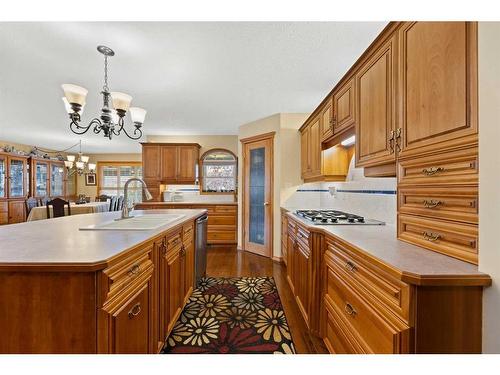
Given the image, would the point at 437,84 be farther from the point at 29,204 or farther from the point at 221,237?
the point at 29,204

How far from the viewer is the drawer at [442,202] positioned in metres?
0.90

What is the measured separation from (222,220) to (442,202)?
4.15m

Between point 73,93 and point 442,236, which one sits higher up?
point 73,93

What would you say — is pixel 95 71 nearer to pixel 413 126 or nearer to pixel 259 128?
pixel 259 128

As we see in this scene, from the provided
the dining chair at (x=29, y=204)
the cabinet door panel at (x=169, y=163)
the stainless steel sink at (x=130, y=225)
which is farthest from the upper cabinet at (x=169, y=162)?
the stainless steel sink at (x=130, y=225)

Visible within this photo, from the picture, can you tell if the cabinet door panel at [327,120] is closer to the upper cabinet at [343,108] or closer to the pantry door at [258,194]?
the upper cabinet at [343,108]

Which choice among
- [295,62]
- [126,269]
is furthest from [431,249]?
[295,62]

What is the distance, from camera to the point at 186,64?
238 centimetres

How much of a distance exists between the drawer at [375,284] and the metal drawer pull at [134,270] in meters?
1.10

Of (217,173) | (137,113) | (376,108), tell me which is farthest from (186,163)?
(376,108)

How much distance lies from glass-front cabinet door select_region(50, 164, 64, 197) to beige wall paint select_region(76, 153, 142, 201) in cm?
57

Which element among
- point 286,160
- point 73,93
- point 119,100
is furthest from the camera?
point 286,160

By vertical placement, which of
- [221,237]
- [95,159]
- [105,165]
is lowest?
[221,237]

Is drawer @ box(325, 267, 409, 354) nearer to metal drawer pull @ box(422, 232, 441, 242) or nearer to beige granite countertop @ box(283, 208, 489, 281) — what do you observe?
beige granite countertop @ box(283, 208, 489, 281)
